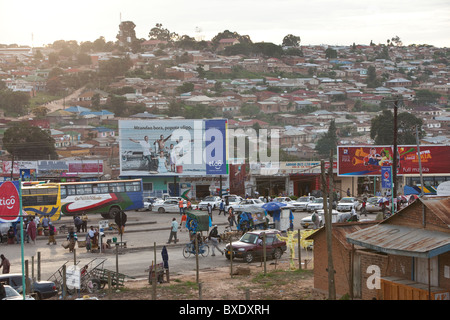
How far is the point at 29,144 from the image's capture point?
262 ft

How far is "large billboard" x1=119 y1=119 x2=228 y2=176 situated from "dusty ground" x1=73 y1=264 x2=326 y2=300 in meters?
30.8

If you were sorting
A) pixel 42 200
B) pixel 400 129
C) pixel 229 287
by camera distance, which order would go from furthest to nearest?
pixel 400 129 → pixel 42 200 → pixel 229 287

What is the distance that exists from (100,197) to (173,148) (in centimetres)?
1472

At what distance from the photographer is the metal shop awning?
11.8 metres

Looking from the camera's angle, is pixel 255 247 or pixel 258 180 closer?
pixel 255 247

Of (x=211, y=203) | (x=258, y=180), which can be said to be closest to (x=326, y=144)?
(x=258, y=180)

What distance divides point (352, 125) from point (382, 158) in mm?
88089

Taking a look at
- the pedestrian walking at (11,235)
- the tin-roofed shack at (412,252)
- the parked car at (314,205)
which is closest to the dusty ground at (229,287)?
the tin-roofed shack at (412,252)

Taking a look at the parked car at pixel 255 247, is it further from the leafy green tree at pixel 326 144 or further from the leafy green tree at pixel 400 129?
the leafy green tree at pixel 326 144

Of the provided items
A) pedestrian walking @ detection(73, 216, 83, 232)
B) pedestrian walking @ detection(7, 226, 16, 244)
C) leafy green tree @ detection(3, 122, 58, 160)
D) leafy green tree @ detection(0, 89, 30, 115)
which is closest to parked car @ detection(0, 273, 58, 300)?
pedestrian walking @ detection(7, 226, 16, 244)

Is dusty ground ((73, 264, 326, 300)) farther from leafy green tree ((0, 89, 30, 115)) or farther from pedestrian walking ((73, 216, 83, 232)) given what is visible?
leafy green tree ((0, 89, 30, 115))

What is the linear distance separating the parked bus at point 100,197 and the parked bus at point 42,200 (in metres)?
0.93

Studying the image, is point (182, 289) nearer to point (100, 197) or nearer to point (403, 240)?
point (403, 240)

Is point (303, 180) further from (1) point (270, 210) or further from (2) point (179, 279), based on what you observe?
(2) point (179, 279)
